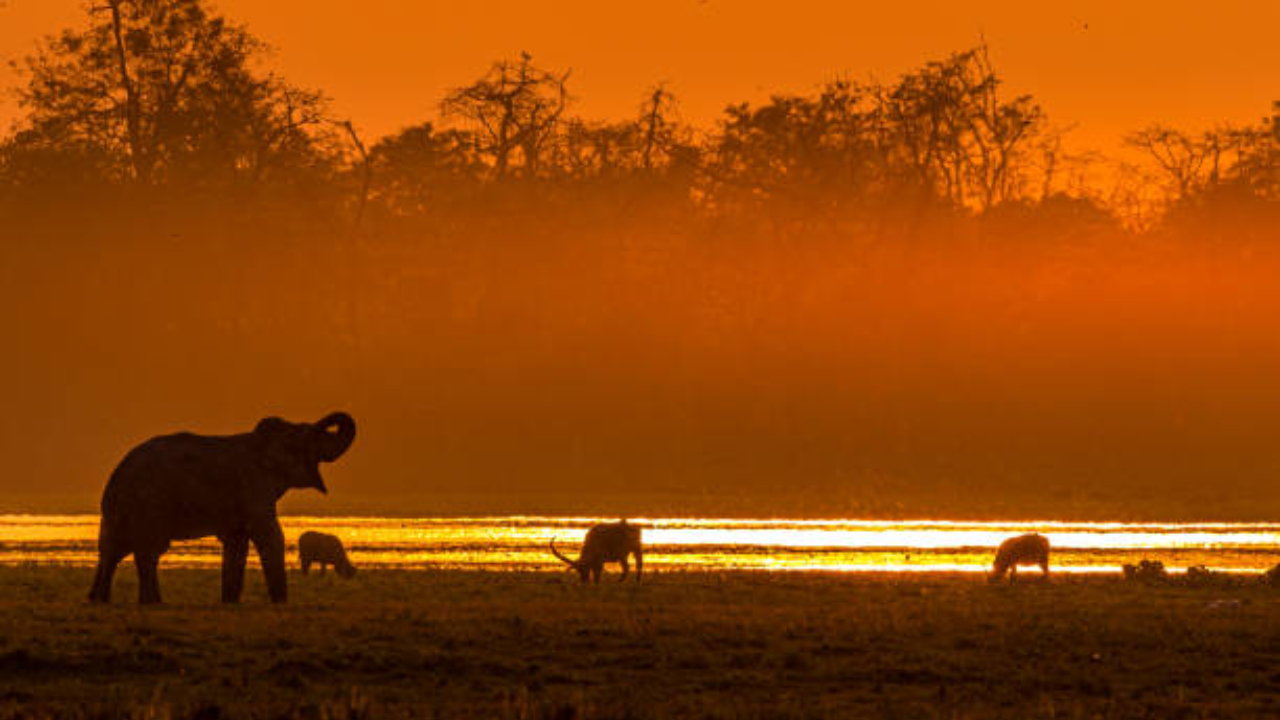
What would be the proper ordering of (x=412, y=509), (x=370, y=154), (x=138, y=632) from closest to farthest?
(x=138, y=632) → (x=412, y=509) → (x=370, y=154)

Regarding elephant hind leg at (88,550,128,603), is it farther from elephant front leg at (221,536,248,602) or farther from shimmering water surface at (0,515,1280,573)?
shimmering water surface at (0,515,1280,573)

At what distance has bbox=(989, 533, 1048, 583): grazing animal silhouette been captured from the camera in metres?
38.1

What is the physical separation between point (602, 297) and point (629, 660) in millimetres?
73600

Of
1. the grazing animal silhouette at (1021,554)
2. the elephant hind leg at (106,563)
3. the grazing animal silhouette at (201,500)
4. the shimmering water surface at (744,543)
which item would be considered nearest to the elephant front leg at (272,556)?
the grazing animal silhouette at (201,500)

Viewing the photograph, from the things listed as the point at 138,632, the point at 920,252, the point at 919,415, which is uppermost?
the point at 920,252

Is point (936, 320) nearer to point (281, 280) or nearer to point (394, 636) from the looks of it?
point (281, 280)

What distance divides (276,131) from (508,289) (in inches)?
449

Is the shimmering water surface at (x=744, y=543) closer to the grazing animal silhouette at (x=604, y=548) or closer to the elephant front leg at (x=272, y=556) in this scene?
the grazing animal silhouette at (x=604, y=548)

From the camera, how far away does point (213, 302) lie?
307ft

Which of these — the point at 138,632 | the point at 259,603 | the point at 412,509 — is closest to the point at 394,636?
the point at 138,632

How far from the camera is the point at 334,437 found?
3081 cm

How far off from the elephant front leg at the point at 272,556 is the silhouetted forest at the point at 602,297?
55031 millimetres

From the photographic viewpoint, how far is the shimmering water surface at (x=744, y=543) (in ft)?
145

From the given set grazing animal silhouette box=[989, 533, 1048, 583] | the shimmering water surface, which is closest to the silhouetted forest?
the shimmering water surface
